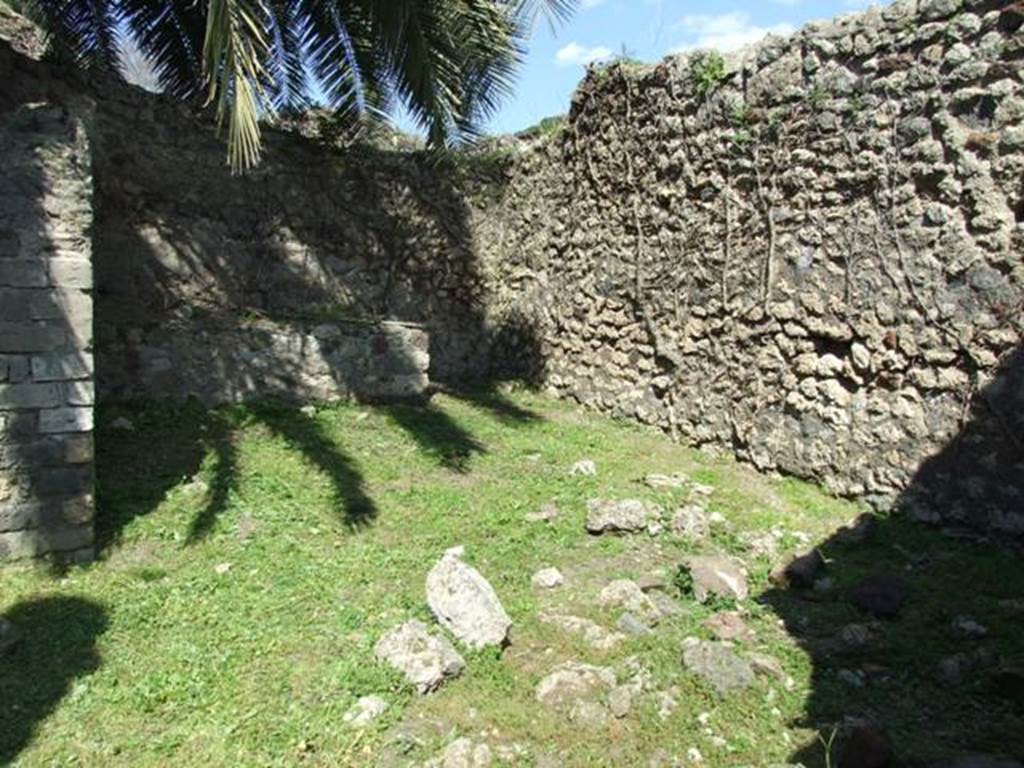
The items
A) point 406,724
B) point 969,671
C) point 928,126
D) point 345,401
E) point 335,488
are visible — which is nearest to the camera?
point 406,724

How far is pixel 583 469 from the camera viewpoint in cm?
684

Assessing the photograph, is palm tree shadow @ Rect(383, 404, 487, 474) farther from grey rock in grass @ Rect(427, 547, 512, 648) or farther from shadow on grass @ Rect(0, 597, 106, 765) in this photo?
shadow on grass @ Rect(0, 597, 106, 765)

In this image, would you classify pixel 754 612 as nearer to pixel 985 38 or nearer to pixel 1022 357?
pixel 1022 357

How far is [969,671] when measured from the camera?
4160 mm

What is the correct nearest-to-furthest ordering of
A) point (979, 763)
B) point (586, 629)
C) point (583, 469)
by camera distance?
point (979, 763) → point (586, 629) → point (583, 469)

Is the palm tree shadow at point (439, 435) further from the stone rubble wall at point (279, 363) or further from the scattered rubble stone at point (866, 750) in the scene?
the scattered rubble stone at point (866, 750)

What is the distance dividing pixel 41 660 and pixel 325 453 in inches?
114

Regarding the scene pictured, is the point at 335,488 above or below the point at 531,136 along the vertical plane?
below

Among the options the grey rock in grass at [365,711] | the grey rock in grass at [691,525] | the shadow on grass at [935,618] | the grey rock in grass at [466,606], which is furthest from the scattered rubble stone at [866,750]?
the grey rock in grass at [691,525]

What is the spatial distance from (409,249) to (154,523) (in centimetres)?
516

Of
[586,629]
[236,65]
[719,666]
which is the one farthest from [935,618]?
[236,65]

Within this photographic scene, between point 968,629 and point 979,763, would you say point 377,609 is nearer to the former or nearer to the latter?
point 979,763

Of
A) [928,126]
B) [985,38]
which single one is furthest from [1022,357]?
[985,38]

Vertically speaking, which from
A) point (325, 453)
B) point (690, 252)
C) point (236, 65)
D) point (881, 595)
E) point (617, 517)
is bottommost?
point (325, 453)
